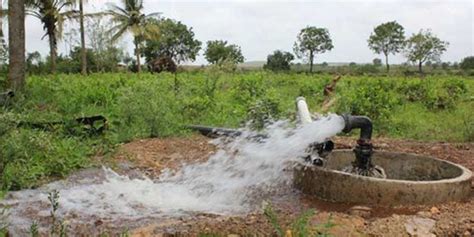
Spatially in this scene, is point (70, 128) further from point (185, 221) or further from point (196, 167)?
point (185, 221)

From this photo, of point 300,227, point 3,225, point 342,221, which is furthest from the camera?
point 342,221

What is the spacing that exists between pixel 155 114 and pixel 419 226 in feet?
13.9

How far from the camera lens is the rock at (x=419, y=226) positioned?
3609 millimetres

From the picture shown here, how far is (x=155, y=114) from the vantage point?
7203 millimetres

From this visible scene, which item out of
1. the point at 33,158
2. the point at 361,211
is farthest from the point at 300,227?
the point at 33,158

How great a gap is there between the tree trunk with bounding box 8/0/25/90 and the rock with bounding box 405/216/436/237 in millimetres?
8243

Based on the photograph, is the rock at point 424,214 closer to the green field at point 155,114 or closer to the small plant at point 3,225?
the small plant at point 3,225

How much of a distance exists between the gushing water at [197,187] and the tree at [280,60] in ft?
97.6

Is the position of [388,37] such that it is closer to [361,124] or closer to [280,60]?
[280,60]

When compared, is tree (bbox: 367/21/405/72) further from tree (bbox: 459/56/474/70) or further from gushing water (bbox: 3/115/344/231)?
gushing water (bbox: 3/115/344/231)

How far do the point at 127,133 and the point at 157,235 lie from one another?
3.76 m

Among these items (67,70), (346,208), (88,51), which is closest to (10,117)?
(346,208)

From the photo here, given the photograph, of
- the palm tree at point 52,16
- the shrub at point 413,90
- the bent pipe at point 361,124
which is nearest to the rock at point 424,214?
the bent pipe at point 361,124

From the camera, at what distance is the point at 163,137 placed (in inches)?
283
